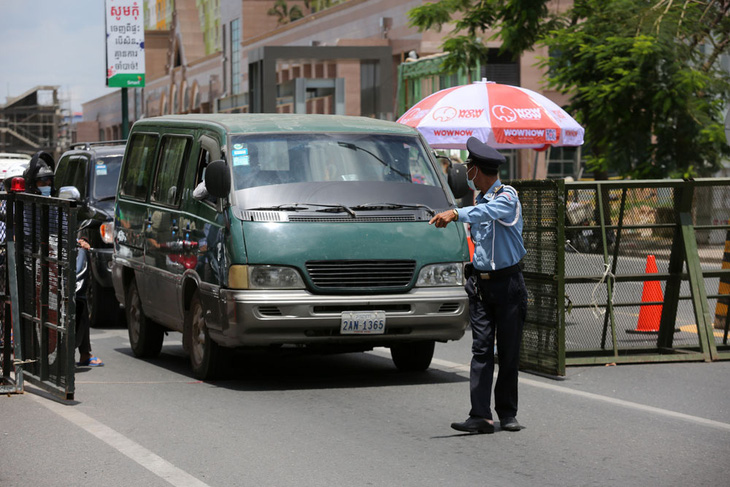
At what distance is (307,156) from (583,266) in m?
2.59

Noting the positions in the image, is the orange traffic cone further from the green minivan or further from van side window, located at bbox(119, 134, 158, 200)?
van side window, located at bbox(119, 134, 158, 200)

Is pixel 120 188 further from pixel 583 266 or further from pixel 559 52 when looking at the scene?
pixel 559 52

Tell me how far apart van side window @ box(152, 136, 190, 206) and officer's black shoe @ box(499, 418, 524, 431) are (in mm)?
4027

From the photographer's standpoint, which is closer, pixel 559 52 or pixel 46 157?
pixel 46 157

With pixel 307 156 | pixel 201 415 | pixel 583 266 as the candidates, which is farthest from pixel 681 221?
pixel 201 415

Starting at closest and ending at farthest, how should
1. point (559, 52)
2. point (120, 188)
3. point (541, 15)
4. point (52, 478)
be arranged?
point (52, 478) < point (120, 188) < point (559, 52) < point (541, 15)

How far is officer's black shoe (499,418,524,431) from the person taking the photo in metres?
7.96

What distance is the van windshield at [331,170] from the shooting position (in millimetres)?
9922

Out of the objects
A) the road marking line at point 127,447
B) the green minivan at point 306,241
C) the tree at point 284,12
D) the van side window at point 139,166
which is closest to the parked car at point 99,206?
the van side window at point 139,166

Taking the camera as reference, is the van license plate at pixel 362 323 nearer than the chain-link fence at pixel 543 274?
Yes

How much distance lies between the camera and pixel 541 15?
104 ft

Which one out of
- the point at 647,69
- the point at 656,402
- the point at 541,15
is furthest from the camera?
the point at 541,15

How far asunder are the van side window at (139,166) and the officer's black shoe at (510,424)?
5011mm

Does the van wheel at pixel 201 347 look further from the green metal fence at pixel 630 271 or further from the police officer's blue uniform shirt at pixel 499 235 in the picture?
the police officer's blue uniform shirt at pixel 499 235
